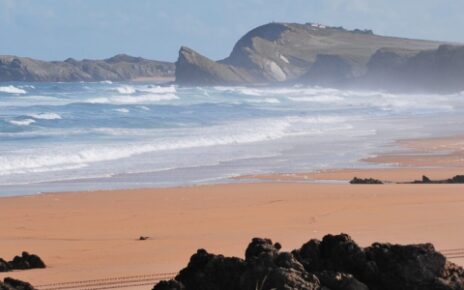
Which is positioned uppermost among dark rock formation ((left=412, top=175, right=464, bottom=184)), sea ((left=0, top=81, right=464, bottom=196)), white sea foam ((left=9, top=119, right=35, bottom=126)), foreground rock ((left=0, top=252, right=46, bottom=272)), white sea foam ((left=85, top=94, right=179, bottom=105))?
white sea foam ((left=85, top=94, right=179, bottom=105))

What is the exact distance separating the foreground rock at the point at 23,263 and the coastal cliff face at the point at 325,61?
9407 cm

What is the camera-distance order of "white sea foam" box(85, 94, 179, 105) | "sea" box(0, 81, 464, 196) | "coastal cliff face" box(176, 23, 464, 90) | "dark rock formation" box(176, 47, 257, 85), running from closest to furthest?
"sea" box(0, 81, 464, 196), "white sea foam" box(85, 94, 179, 105), "coastal cliff face" box(176, 23, 464, 90), "dark rock formation" box(176, 47, 257, 85)

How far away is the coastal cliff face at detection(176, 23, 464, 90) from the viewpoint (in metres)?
113

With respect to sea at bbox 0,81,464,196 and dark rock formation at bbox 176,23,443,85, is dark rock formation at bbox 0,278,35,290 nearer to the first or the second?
sea at bbox 0,81,464,196

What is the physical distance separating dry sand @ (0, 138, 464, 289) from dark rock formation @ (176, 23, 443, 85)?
11388 centimetres

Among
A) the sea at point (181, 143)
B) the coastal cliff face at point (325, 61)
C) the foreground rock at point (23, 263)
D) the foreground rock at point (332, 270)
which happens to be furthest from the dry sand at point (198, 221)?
the coastal cliff face at point (325, 61)

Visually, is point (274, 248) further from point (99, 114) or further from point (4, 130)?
point (99, 114)

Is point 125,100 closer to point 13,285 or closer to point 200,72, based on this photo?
point 13,285

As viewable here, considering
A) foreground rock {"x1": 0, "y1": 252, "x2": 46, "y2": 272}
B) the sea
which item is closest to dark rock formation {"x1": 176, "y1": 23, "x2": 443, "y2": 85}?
the sea

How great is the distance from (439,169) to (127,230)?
34.8 ft

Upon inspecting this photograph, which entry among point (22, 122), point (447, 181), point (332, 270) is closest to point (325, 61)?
point (22, 122)

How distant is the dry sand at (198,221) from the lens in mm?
10117

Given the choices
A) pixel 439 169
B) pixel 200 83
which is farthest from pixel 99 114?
Result: pixel 200 83

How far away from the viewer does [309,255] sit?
22.4 ft
